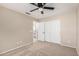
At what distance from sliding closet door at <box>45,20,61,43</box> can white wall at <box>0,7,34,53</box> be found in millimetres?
580

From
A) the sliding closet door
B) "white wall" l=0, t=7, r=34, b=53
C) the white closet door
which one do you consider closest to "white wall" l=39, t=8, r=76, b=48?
the sliding closet door

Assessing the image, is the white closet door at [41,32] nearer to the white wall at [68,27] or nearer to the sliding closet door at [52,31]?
the sliding closet door at [52,31]

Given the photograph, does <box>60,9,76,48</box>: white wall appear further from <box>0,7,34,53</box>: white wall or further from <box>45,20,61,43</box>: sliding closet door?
<box>0,7,34,53</box>: white wall

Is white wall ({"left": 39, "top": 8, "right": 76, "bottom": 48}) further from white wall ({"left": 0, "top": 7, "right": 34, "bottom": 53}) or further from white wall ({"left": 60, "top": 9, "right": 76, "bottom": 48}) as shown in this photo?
white wall ({"left": 0, "top": 7, "right": 34, "bottom": 53})

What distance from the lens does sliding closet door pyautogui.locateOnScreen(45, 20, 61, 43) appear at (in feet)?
5.80

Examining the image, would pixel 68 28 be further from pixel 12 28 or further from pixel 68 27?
pixel 12 28

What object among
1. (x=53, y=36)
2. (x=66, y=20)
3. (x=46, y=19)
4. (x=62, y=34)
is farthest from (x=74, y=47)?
(x=46, y=19)

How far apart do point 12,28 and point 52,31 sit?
3.81ft

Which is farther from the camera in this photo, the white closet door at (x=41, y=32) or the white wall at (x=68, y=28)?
the white closet door at (x=41, y=32)

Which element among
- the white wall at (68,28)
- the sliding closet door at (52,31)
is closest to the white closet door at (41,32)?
the sliding closet door at (52,31)

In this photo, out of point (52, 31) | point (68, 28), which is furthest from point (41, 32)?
point (68, 28)

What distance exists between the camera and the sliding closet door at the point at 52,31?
1769 mm

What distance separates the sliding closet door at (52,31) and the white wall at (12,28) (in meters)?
0.58

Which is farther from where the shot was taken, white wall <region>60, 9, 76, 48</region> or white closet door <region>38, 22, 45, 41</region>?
white closet door <region>38, 22, 45, 41</region>
